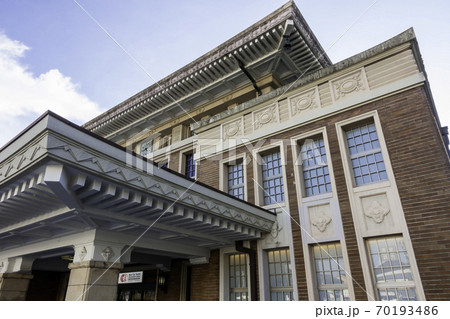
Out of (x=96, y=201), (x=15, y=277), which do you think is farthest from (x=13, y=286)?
(x=96, y=201)

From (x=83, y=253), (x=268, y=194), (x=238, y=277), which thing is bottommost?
(x=238, y=277)

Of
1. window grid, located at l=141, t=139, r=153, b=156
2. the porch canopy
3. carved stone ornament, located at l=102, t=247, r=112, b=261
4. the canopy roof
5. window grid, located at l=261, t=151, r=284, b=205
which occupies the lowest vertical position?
carved stone ornament, located at l=102, t=247, r=112, b=261

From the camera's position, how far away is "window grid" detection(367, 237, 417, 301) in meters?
6.68

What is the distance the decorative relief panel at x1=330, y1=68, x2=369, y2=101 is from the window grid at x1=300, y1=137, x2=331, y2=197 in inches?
63.9

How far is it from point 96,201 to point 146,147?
12125 millimetres

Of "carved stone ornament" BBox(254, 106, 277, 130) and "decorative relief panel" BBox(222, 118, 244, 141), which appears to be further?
"decorative relief panel" BBox(222, 118, 244, 141)

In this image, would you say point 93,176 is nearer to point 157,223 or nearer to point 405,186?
point 157,223

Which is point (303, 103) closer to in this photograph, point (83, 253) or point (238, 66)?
point (238, 66)

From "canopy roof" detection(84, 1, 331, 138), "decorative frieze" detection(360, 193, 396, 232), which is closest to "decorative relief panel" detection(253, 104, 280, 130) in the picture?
"canopy roof" detection(84, 1, 331, 138)

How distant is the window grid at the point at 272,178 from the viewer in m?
9.83

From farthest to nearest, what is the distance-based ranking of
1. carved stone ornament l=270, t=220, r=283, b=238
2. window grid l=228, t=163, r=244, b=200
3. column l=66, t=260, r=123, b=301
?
1. window grid l=228, t=163, r=244, b=200
2. carved stone ornament l=270, t=220, r=283, b=238
3. column l=66, t=260, r=123, b=301

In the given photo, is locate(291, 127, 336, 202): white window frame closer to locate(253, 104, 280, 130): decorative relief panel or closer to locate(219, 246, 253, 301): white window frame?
locate(253, 104, 280, 130): decorative relief panel

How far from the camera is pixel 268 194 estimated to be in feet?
32.9

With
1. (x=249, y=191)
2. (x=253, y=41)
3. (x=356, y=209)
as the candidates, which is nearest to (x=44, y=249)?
(x=249, y=191)
